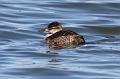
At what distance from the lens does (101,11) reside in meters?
25.4

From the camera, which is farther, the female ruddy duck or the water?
the female ruddy duck

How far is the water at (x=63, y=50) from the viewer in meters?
16.4

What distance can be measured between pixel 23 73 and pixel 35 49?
2658 millimetres

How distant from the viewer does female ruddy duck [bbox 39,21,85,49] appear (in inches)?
771

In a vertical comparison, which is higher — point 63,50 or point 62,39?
Result: point 62,39

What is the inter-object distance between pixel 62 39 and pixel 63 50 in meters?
1.01

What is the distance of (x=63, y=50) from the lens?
18.9 meters

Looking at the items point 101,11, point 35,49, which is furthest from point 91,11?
point 35,49

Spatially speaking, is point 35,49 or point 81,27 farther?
point 81,27

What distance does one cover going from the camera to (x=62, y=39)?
19844 mm

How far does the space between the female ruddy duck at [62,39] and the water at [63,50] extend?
0.77 ft

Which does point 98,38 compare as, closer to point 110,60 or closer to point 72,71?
point 110,60

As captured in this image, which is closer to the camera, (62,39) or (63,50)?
(63,50)

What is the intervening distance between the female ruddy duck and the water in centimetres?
24
